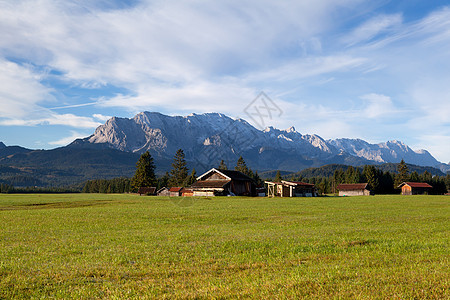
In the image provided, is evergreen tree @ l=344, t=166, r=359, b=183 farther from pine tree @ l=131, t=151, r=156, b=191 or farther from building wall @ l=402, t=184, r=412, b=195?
pine tree @ l=131, t=151, r=156, b=191

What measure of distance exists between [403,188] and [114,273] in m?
138

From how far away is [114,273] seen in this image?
8.86 meters

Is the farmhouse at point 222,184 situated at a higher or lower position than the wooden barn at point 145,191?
higher

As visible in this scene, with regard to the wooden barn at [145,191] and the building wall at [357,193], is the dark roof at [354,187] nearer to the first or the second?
the building wall at [357,193]

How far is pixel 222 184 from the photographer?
7312 centimetres

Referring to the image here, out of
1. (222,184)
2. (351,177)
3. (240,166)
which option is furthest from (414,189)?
(222,184)

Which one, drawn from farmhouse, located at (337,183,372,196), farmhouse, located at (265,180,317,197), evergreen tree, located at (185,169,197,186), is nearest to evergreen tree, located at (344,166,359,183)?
farmhouse, located at (337,183,372,196)

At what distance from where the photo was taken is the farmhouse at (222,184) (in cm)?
7356

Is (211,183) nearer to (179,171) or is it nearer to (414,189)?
(179,171)

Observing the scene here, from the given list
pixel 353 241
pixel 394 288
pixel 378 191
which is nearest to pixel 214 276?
pixel 394 288

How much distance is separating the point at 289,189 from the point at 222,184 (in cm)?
1641

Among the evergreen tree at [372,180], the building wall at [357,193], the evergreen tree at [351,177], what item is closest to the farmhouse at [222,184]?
the building wall at [357,193]

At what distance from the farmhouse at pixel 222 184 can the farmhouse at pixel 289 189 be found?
6.04 m

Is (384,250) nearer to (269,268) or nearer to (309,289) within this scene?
(269,268)
